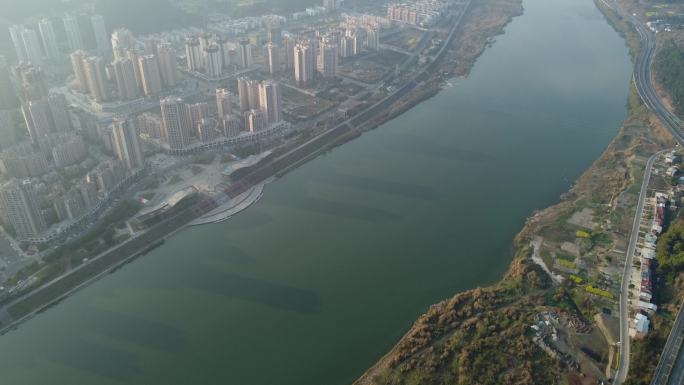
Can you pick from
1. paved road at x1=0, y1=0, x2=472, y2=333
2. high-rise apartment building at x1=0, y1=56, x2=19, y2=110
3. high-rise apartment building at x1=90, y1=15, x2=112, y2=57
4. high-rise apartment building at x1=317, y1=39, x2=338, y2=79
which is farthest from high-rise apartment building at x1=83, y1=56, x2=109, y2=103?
high-rise apartment building at x1=317, y1=39, x2=338, y2=79

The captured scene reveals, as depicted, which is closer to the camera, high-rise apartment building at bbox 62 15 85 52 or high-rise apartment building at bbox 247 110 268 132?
high-rise apartment building at bbox 247 110 268 132

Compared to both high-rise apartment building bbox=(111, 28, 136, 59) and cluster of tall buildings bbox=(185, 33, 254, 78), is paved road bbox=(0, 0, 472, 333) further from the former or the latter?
high-rise apartment building bbox=(111, 28, 136, 59)

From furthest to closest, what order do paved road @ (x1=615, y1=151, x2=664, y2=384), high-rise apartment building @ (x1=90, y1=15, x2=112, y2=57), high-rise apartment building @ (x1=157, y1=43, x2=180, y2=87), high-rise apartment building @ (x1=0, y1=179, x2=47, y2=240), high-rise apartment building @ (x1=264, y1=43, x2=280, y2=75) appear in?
high-rise apartment building @ (x1=90, y1=15, x2=112, y2=57) < high-rise apartment building @ (x1=264, y1=43, x2=280, y2=75) < high-rise apartment building @ (x1=157, y1=43, x2=180, y2=87) < high-rise apartment building @ (x1=0, y1=179, x2=47, y2=240) < paved road @ (x1=615, y1=151, x2=664, y2=384)

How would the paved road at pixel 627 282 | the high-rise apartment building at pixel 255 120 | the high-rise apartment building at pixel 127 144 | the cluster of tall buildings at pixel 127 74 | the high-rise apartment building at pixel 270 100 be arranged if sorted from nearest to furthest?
the paved road at pixel 627 282, the high-rise apartment building at pixel 127 144, the high-rise apartment building at pixel 255 120, the high-rise apartment building at pixel 270 100, the cluster of tall buildings at pixel 127 74

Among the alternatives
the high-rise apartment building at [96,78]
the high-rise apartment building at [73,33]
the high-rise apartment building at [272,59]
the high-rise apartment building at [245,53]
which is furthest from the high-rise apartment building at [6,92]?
the high-rise apartment building at [272,59]

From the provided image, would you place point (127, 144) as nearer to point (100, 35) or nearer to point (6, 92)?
point (6, 92)

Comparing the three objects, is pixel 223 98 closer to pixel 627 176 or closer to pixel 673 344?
pixel 627 176

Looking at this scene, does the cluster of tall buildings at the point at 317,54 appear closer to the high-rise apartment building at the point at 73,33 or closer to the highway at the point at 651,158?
the high-rise apartment building at the point at 73,33
